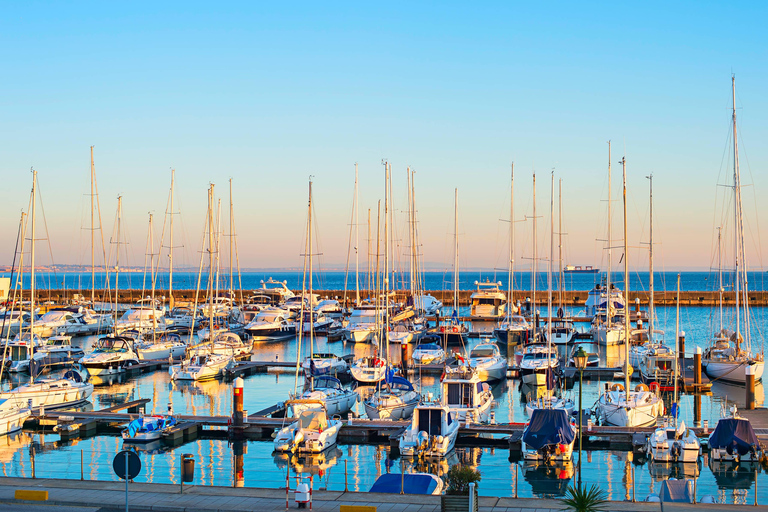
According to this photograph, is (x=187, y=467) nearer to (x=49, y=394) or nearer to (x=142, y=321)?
(x=49, y=394)

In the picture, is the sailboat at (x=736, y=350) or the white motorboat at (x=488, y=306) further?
the white motorboat at (x=488, y=306)

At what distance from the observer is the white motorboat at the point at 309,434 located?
29391 mm

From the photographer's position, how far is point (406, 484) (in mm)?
20781

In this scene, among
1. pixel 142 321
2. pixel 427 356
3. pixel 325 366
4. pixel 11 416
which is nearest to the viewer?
pixel 11 416

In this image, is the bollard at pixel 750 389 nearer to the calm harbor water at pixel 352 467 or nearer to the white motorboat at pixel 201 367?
the calm harbor water at pixel 352 467

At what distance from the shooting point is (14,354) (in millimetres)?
56938

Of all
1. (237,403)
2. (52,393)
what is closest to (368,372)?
(237,403)

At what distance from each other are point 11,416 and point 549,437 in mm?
22023

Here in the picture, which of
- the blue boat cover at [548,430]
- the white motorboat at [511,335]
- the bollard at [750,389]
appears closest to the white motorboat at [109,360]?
the white motorboat at [511,335]

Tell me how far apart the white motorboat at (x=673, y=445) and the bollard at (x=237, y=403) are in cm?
1580

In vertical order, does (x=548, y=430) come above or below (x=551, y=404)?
below

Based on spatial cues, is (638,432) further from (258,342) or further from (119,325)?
(119,325)

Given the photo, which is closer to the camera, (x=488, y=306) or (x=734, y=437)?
(x=734, y=437)

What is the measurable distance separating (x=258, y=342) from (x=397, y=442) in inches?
1698
